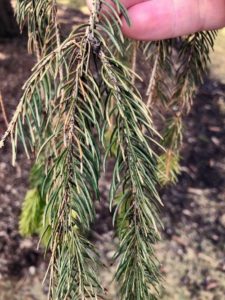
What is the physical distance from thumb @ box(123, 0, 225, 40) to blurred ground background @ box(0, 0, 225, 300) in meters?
1.53

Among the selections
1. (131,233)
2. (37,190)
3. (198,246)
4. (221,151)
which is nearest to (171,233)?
(198,246)

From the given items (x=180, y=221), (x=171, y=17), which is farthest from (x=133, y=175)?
(x=180, y=221)

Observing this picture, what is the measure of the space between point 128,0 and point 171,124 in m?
0.96

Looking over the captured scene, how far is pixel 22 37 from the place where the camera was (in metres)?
3.43

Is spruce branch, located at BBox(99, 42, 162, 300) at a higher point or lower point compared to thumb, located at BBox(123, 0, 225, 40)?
lower

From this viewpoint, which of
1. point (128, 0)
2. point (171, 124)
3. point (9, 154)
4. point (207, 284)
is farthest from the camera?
point (9, 154)

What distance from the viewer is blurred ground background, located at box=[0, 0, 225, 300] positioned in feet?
7.84

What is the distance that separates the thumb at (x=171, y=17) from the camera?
1.08m

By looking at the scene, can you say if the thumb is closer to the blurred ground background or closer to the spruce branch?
the spruce branch

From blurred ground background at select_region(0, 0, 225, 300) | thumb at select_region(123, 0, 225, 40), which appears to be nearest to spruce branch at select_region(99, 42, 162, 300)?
thumb at select_region(123, 0, 225, 40)

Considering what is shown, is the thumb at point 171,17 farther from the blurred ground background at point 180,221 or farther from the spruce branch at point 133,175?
the blurred ground background at point 180,221

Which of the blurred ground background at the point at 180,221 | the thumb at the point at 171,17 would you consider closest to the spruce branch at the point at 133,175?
the thumb at the point at 171,17

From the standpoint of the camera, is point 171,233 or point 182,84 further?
point 171,233

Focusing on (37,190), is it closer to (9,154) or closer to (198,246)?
(9,154)
